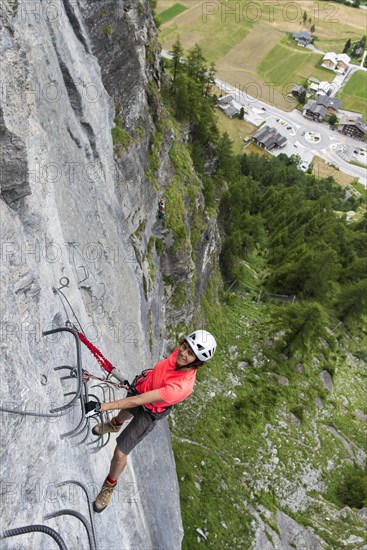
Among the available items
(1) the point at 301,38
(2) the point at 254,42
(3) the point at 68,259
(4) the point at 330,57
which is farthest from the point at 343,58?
(3) the point at 68,259

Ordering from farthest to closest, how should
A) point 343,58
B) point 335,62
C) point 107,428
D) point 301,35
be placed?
point 301,35 → point 343,58 → point 335,62 → point 107,428

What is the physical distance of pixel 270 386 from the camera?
3925 cm

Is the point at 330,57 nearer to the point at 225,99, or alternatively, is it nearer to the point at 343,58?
the point at 343,58

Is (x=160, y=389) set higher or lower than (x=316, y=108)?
higher

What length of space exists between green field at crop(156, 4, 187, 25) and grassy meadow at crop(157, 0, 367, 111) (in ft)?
4.84

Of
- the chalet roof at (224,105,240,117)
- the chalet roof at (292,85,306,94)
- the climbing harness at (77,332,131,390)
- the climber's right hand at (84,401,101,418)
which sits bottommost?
the chalet roof at (224,105,240,117)

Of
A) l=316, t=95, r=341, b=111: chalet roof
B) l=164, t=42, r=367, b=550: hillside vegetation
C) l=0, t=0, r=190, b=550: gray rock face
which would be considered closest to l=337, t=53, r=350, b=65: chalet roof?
l=316, t=95, r=341, b=111: chalet roof

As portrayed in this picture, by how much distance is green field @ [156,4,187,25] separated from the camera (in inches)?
5778

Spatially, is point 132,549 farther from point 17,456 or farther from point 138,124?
point 138,124

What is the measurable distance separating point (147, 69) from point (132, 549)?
2650 cm

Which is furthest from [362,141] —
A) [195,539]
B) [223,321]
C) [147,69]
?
[195,539]

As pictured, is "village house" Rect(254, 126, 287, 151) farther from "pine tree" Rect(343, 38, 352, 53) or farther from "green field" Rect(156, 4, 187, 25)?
"pine tree" Rect(343, 38, 352, 53)

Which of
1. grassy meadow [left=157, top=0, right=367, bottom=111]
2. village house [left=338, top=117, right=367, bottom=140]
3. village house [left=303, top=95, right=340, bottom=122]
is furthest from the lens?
grassy meadow [left=157, top=0, right=367, bottom=111]

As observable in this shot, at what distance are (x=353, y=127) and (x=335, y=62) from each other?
138ft
